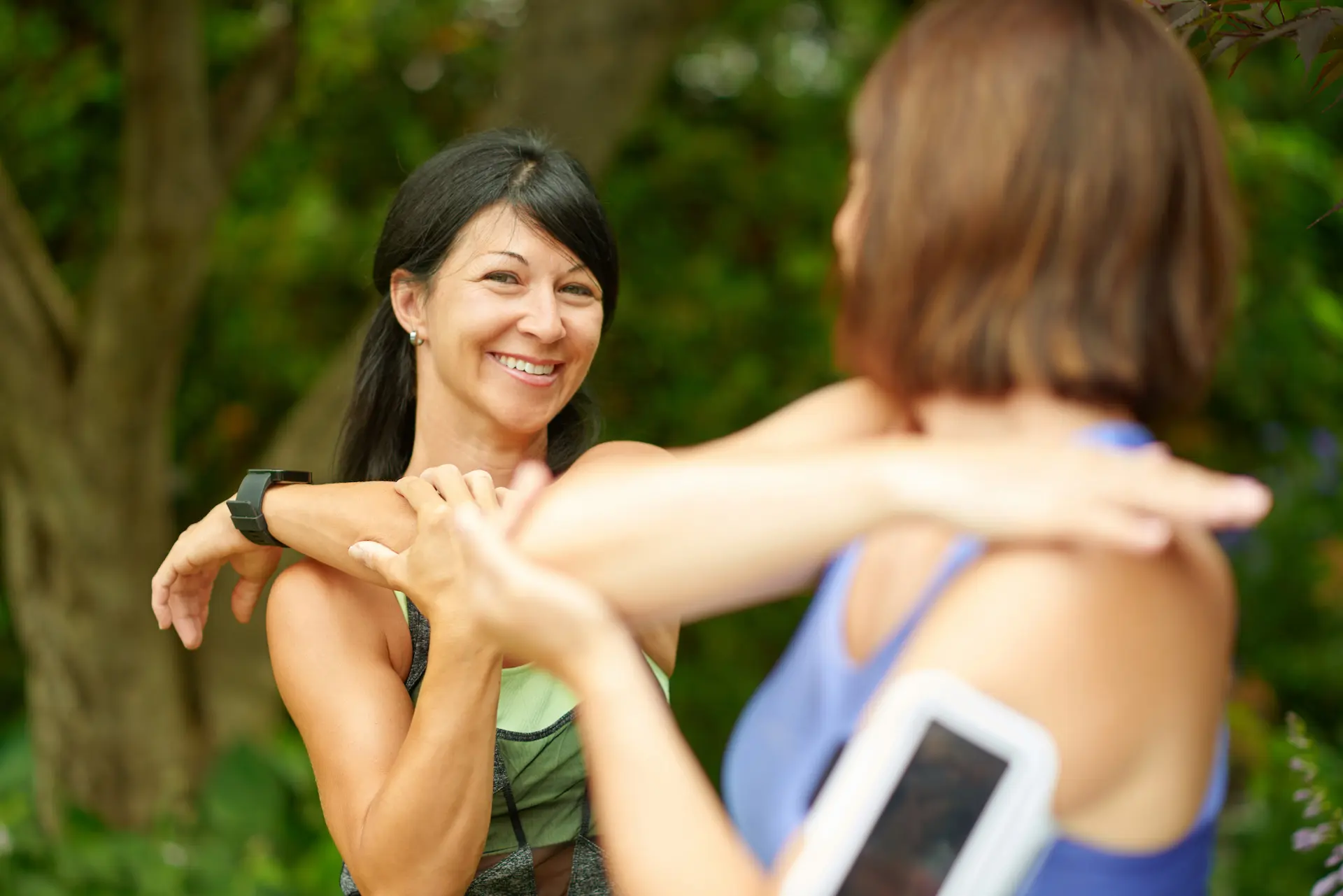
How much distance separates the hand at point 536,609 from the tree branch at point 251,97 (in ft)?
11.9

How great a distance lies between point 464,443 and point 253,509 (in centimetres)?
32

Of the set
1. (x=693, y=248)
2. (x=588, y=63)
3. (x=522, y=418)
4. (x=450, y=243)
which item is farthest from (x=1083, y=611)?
(x=693, y=248)

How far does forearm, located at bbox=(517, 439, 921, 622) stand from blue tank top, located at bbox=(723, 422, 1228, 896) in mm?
66

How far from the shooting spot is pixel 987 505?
92 cm

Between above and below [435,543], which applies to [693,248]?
above

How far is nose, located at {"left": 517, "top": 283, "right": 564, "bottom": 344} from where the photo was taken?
1.82 meters

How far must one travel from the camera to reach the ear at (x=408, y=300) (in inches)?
76.6

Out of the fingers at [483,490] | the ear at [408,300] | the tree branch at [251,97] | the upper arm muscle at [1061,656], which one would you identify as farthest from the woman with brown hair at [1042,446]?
the tree branch at [251,97]

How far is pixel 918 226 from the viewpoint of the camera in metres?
0.98

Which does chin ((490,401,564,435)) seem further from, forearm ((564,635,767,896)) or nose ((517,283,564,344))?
forearm ((564,635,767,896))

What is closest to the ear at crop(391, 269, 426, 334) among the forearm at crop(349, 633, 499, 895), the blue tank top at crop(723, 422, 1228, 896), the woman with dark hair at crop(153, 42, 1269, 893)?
the forearm at crop(349, 633, 499, 895)

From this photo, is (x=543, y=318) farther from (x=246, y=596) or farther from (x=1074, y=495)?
(x=1074, y=495)

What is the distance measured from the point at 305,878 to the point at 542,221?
2894 millimetres

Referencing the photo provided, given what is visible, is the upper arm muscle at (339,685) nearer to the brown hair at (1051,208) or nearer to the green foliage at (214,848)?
the brown hair at (1051,208)
